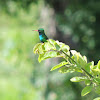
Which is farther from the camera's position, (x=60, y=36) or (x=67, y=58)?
(x=60, y=36)

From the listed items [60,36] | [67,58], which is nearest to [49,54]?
[67,58]

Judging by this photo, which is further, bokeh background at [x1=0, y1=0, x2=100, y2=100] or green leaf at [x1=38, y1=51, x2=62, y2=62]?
bokeh background at [x1=0, y1=0, x2=100, y2=100]

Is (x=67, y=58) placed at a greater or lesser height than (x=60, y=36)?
lesser

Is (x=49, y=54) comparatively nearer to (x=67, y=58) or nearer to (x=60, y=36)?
(x=67, y=58)

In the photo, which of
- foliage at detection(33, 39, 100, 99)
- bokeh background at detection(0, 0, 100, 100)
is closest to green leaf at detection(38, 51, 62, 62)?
foliage at detection(33, 39, 100, 99)

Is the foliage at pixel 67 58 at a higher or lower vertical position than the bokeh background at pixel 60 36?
lower

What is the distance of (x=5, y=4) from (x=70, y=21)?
50.4 inches

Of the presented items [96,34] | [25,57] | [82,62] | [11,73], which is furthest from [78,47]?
[11,73]

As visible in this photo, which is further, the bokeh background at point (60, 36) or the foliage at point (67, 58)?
the bokeh background at point (60, 36)

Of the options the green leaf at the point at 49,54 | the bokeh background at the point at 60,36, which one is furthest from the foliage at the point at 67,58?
the bokeh background at the point at 60,36

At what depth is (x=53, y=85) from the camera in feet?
14.6

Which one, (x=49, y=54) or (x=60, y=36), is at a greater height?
(x=60, y=36)

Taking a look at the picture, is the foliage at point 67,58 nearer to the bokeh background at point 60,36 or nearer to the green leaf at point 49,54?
the green leaf at point 49,54

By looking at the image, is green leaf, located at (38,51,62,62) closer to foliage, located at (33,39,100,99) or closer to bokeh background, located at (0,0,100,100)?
foliage, located at (33,39,100,99)
